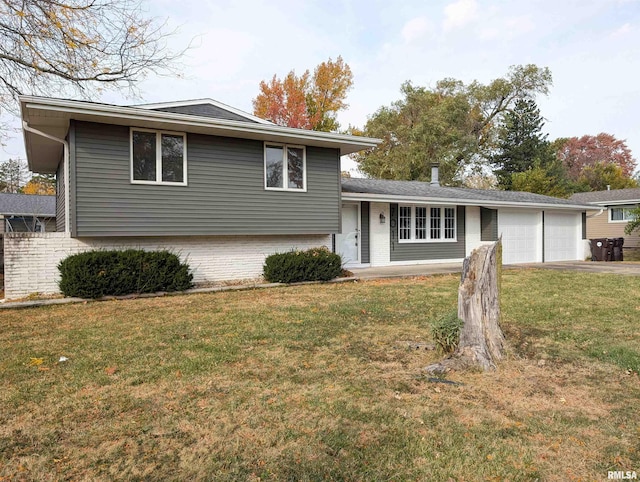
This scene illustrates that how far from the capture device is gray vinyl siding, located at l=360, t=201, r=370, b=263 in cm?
1320

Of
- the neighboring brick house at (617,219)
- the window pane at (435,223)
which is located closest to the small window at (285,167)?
the window pane at (435,223)

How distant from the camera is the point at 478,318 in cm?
394

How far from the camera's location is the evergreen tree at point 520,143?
34.3 m

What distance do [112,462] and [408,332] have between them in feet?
12.1

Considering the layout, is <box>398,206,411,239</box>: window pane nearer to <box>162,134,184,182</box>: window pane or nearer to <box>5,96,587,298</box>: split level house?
<box>5,96,587,298</box>: split level house

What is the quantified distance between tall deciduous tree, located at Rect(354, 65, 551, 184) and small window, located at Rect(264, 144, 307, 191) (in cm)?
1904

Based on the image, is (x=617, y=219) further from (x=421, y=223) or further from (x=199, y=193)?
(x=199, y=193)

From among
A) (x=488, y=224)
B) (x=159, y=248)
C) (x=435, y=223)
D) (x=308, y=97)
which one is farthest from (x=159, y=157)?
(x=308, y=97)

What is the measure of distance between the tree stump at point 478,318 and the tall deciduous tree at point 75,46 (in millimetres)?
10901

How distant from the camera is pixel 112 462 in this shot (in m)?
2.30

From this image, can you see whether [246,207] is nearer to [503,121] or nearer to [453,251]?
[453,251]

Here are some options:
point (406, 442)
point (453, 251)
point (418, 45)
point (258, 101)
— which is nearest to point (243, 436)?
point (406, 442)

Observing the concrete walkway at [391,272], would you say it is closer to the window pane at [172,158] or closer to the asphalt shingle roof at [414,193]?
the asphalt shingle roof at [414,193]

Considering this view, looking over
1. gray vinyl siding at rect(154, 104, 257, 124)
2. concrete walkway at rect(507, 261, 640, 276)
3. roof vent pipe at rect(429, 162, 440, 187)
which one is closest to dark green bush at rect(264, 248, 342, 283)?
gray vinyl siding at rect(154, 104, 257, 124)
